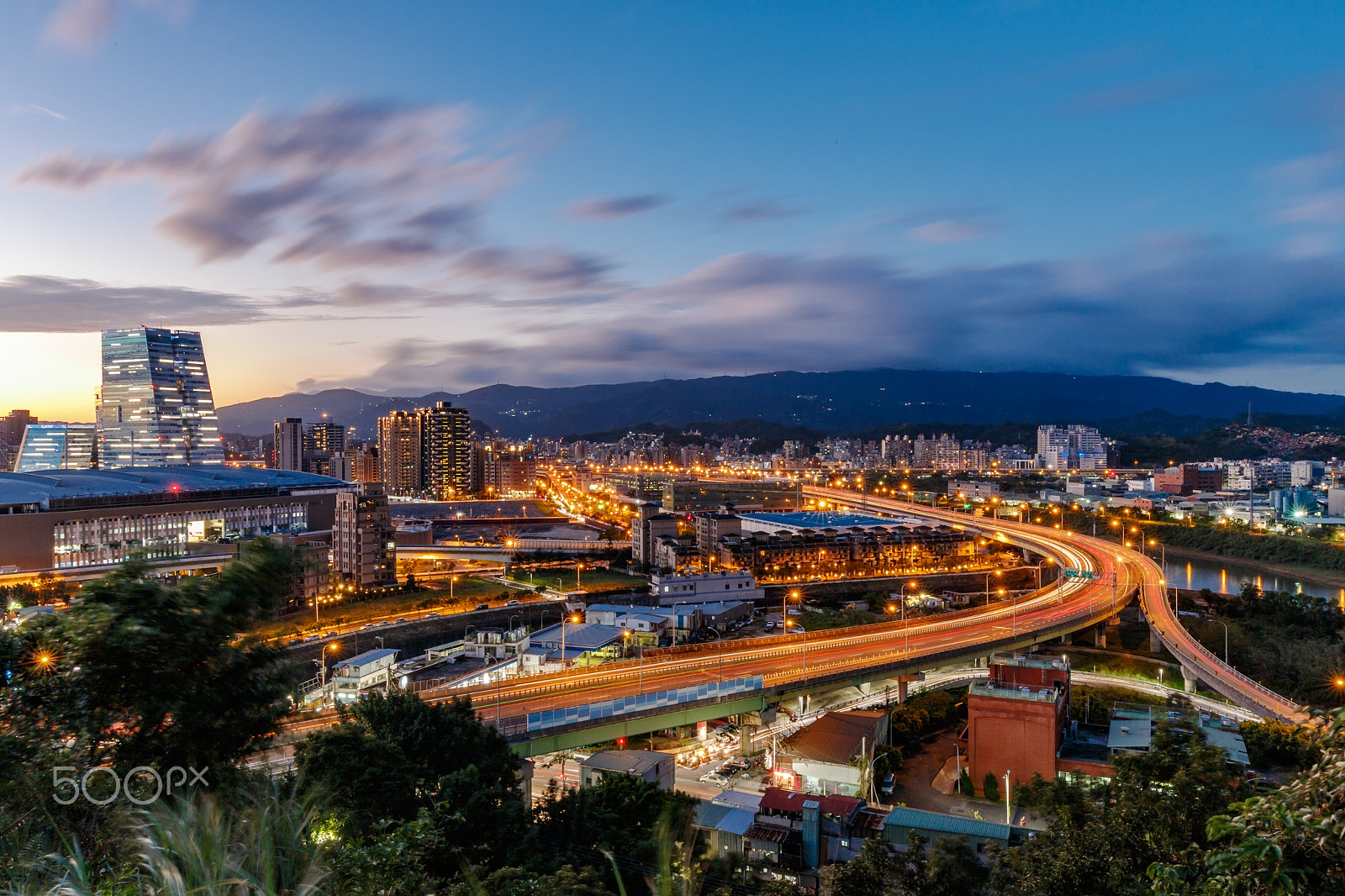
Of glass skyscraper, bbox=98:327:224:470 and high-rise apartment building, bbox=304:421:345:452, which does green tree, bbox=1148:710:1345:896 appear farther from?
high-rise apartment building, bbox=304:421:345:452

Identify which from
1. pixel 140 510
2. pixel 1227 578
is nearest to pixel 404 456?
pixel 140 510

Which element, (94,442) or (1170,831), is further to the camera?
(94,442)

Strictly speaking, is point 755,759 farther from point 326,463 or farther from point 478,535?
point 326,463

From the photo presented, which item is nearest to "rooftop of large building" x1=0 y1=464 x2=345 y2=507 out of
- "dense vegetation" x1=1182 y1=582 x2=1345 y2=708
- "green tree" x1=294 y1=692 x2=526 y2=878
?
"green tree" x1=294 y1=692 x2=526 y2=878

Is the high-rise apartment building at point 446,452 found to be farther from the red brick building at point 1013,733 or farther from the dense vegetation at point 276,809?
the dense vegetation at point 276,809

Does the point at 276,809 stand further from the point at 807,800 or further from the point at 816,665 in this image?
the point at 816,665

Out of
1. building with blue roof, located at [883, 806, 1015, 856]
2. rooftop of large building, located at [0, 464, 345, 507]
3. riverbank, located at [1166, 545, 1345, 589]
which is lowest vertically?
riverbank, located at [1166, 545, 1345, 589]

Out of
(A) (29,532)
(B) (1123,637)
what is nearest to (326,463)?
(A) (29,532)
